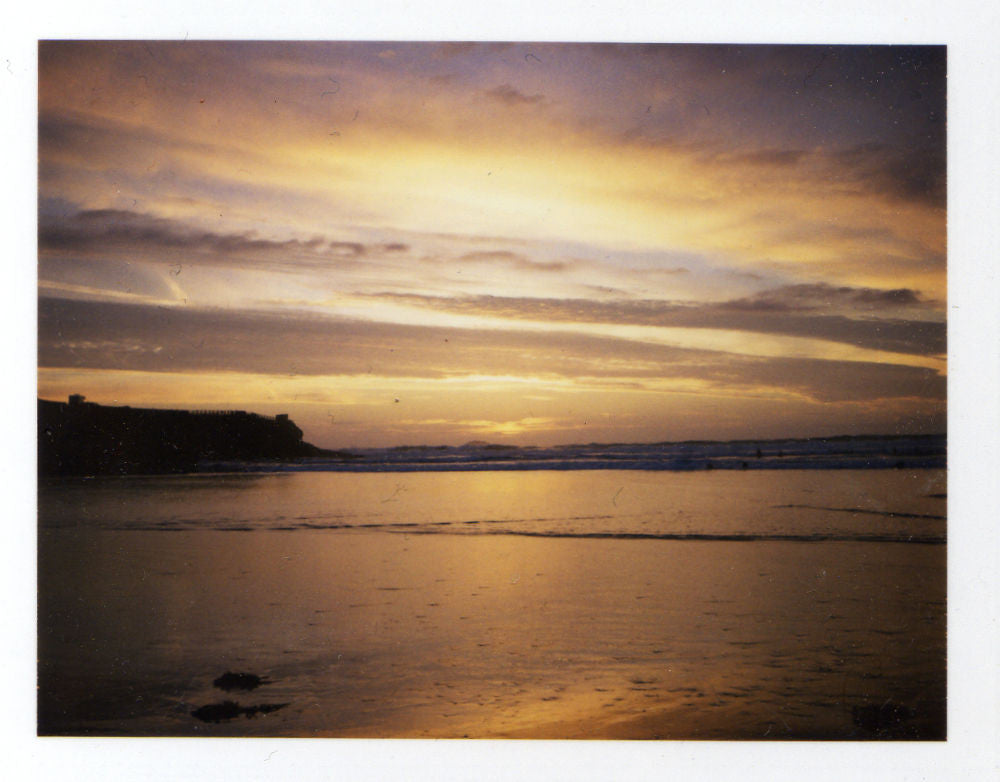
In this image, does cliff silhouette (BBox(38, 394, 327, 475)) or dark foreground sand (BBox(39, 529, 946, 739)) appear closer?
dark foreground sand (BBox(39, 529, 946, 739))

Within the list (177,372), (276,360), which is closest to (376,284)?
(276,360)

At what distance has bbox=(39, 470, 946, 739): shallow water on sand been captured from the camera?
8.98 ft

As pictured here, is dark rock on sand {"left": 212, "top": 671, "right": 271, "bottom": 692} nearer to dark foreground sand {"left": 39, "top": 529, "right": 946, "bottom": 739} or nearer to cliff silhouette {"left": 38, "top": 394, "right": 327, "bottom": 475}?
dark foreground sand {"left": 39, "top": 529, "right": 946, "bottom": 739}

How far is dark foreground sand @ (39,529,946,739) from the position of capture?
8.94 ft

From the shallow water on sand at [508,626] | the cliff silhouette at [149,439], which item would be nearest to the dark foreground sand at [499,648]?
the shallow water on sand at [508,626]

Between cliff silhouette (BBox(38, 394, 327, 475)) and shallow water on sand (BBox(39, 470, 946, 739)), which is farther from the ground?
cliff silhouette (BBox(38, 394, 327, 475))

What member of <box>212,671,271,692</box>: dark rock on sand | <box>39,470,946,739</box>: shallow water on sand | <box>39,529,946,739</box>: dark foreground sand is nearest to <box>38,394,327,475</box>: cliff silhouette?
<box>39,470,946,739</box>: shallow water on sand

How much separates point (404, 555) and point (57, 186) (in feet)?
6.06

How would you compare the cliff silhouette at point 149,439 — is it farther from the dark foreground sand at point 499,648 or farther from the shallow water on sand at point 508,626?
the dark foreground sand at point 499,648

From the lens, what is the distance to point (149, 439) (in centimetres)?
303

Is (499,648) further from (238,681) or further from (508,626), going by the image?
(238,681)

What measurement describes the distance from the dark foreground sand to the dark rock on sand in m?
0.01

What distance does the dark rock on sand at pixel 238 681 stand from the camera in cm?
280
